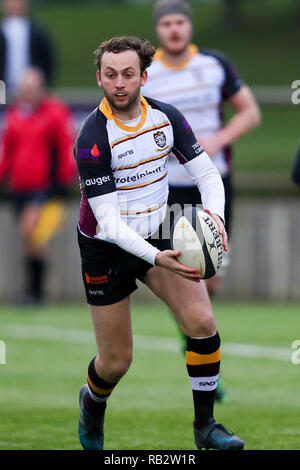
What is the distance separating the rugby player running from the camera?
220 inches

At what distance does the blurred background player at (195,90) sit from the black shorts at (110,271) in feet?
5.90

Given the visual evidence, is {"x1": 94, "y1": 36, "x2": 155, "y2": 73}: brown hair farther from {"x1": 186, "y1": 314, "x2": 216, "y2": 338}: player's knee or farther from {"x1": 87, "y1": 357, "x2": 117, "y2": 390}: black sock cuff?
{"x1": 87, "y1": 357, "x2": 117, "y2": 390}: black sock cuff

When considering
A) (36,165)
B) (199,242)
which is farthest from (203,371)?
(36,165)

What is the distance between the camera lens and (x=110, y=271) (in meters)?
5.90

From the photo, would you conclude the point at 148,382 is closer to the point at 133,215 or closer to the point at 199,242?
the point at 133,215

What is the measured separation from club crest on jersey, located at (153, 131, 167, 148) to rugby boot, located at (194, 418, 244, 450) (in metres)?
1.46

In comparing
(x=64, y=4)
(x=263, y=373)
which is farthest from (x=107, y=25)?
(x=263, y=373)

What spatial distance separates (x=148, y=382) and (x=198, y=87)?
2.31 m

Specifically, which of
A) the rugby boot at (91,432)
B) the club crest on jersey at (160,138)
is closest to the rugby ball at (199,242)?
the club crest on jersey at (160,138)

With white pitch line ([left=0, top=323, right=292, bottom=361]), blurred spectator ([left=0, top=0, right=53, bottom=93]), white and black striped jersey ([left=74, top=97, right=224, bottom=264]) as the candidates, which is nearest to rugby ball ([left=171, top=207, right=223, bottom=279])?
white and black striped jersey ([left=74, top=97, right=224, bottom=264])

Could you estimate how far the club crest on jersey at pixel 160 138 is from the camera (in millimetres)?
5750

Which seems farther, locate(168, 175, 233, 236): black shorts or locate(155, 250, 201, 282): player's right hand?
locate(168, 175, 233, 236): black shorts

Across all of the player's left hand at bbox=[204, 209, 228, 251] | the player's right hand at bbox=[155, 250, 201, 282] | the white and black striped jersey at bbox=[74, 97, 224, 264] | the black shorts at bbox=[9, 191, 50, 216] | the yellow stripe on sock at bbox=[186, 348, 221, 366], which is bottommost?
the black shorts at bbox=[9, 191, 50, 216]

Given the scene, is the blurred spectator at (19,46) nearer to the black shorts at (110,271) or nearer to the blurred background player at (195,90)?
the blurred background player at (195,90)
